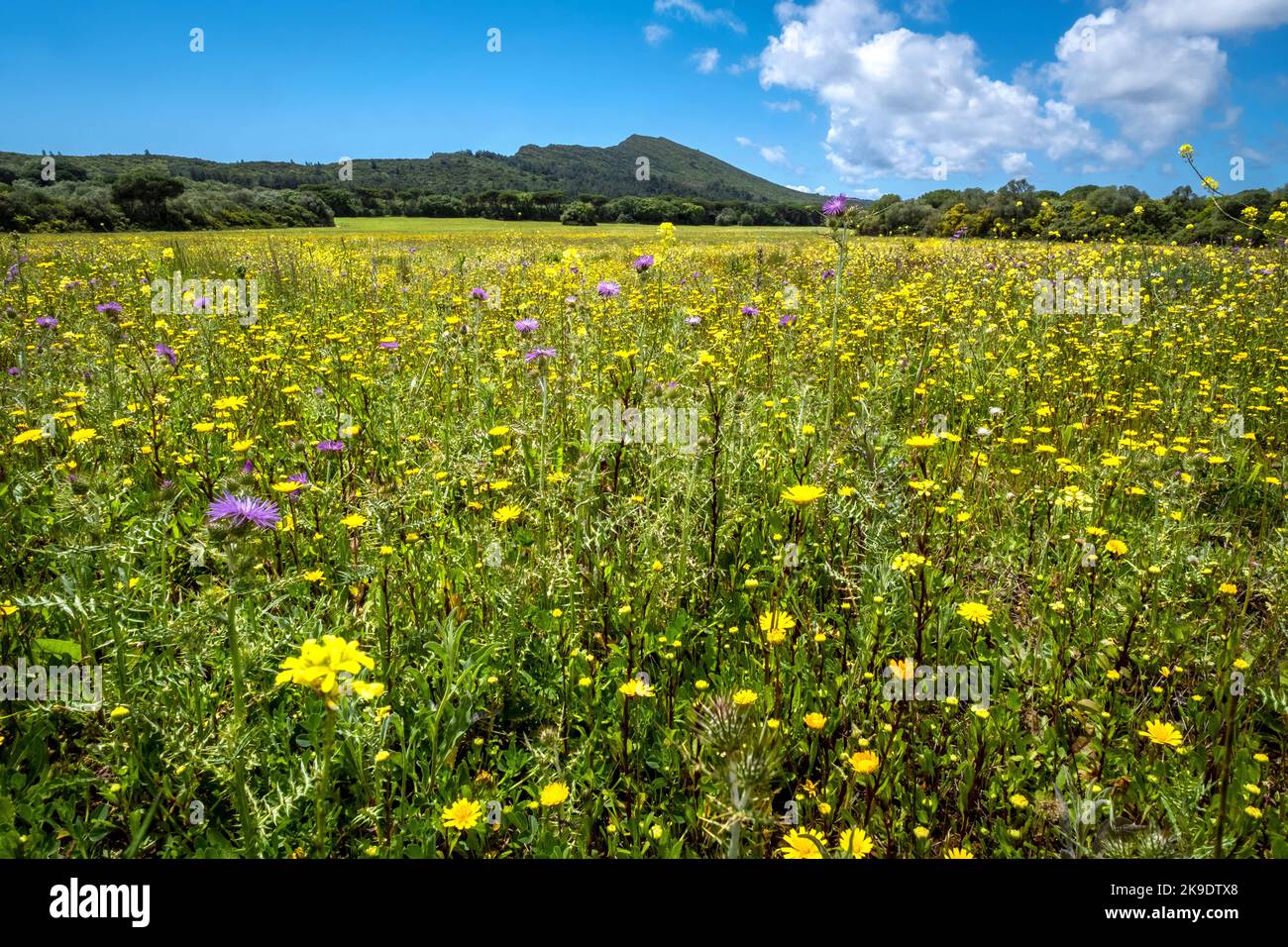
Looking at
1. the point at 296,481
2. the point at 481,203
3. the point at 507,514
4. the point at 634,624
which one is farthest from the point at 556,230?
the point at 634,624

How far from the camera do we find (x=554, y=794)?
1521 mm

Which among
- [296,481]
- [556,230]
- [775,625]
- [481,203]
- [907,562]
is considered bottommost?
[775,625]

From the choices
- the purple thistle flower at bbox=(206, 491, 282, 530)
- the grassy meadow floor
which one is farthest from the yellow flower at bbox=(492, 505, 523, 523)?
the purple thistle flower at bbox=(206, 491, 282, 530)

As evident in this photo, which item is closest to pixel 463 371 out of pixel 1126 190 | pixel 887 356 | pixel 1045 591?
pixel 887 356

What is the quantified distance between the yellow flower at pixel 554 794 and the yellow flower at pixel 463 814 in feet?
0.54

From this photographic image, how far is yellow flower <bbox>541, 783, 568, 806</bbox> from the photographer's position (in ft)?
4.90

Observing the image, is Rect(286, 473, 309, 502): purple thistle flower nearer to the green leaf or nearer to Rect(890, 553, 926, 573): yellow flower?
the green leaf

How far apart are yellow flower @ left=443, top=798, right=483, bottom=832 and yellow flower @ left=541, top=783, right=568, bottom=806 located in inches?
6.5

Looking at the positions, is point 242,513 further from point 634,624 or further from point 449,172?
point 449,172

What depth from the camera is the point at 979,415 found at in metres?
4.30

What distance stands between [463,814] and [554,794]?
0.23 m

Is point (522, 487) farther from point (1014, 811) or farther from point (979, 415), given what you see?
point (979, 415)

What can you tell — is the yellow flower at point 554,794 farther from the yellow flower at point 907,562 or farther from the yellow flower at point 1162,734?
the yellow flower at point 1162,734
